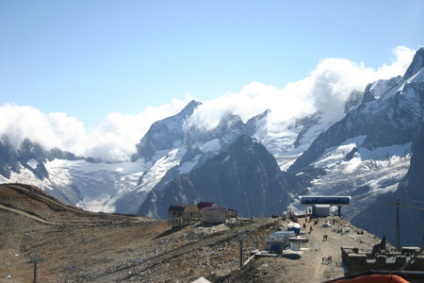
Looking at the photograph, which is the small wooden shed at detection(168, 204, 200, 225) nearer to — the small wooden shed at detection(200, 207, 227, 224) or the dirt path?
the small wooden shed at detection(200, 207, 227, 224)

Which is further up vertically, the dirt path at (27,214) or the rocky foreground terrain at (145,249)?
the dirt path at (27,214)

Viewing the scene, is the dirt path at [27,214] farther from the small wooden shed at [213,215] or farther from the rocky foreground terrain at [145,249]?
the small wooden shed at [213,215]

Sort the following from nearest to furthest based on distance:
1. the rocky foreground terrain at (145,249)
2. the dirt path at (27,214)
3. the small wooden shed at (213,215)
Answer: the rocky foreground terrain at (145,249)
the small wooden shed at (213,215)
the dirt path at (27,214)

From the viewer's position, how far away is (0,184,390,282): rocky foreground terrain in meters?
64.0

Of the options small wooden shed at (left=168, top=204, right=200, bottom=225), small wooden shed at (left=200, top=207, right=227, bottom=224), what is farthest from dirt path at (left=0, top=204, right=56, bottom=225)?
small wooden shed at (left=200, top=207, right=227, bottom=224)

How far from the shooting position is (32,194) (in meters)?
165

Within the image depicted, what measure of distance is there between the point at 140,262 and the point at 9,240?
1868 inches

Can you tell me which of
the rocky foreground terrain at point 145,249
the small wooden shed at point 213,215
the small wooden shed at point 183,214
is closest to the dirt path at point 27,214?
the rocky foreground terrain at point 145,249

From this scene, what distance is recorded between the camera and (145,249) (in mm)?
99938

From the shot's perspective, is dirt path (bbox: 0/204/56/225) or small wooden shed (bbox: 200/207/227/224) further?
dirt path (bbox: 0/204/56/225)

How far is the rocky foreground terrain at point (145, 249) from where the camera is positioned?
64.0 metres

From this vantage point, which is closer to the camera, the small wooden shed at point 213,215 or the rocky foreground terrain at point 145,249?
the rocky foreground terrain at point 145,249

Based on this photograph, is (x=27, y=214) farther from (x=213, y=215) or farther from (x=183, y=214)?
(x=213, y=215)

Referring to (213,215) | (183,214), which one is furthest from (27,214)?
(213,215)
